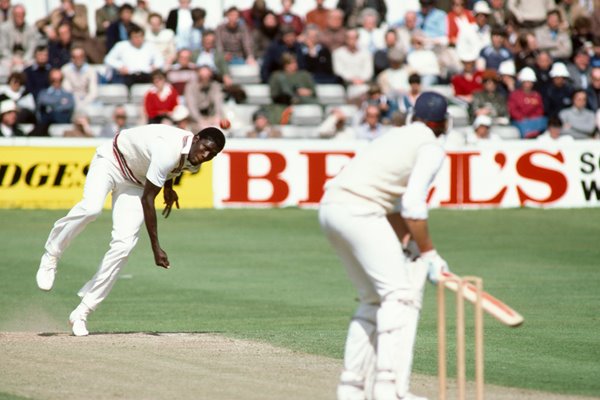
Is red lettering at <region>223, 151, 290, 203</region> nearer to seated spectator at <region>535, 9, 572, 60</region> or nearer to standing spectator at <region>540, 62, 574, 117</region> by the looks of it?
standing spectator at <region>540, 62, 574, 117</region>

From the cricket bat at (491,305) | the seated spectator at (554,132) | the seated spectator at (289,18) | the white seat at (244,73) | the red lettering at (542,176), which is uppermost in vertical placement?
the seated spectator at (289,18)

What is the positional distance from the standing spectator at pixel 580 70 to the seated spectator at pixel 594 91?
1.52ft

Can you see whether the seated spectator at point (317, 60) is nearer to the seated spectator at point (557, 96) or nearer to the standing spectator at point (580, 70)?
the seated spectator at point (557, 96)

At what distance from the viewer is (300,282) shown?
610 inches

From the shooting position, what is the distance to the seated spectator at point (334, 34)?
25250 millimetres

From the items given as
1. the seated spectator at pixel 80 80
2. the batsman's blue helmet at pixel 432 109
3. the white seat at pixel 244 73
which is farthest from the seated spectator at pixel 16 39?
the batsman's blue helmet at pixel 432 109

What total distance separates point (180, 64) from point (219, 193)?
10.2ft

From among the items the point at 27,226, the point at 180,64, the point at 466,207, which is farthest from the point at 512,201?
the point at 27,226

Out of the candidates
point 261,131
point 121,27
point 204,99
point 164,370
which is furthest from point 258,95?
point 164,370

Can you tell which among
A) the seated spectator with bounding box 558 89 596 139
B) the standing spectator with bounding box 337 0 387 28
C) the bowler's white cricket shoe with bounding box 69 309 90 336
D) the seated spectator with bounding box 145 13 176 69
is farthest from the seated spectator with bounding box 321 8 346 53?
the bowler's white cricket shoe with bounding box 69 309 90 336

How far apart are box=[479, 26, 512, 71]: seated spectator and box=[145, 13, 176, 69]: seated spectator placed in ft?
19.8

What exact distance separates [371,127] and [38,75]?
5.84m

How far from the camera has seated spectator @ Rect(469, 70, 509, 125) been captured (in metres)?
24.2

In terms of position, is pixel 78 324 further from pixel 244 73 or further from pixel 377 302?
pixel 244 73
